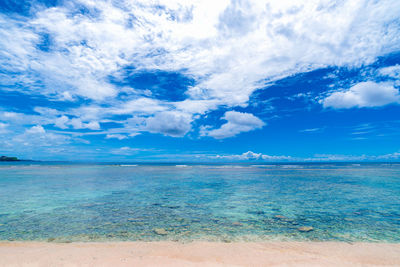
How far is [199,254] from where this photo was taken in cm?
729

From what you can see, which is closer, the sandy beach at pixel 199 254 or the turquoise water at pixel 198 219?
the sandy beach at pixel 199 254

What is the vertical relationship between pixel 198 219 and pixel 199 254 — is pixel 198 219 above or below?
above

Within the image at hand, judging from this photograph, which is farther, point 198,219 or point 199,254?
point 198,219

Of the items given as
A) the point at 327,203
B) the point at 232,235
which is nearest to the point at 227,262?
the point at 232,235

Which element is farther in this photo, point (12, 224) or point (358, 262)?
point (12, 224)

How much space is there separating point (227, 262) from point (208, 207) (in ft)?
26.1

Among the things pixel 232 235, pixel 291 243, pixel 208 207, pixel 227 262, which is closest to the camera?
pixel 227 262

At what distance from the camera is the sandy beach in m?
6.59

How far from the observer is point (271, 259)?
6.88 metres

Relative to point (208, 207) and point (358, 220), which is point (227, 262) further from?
point (358, 220)

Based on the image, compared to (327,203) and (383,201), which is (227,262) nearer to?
(327,203)

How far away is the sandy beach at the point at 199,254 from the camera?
6586 millimetres

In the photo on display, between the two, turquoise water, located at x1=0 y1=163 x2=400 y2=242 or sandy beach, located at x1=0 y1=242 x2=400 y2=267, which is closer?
sandy beach, located at x1=0 y1=242 x2=400 y2=267

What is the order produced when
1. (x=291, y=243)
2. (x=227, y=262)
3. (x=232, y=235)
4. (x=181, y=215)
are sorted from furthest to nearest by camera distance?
(x=181, y=215), (x=232, y=235), (x=291, y=243), (x=227, y=262)
